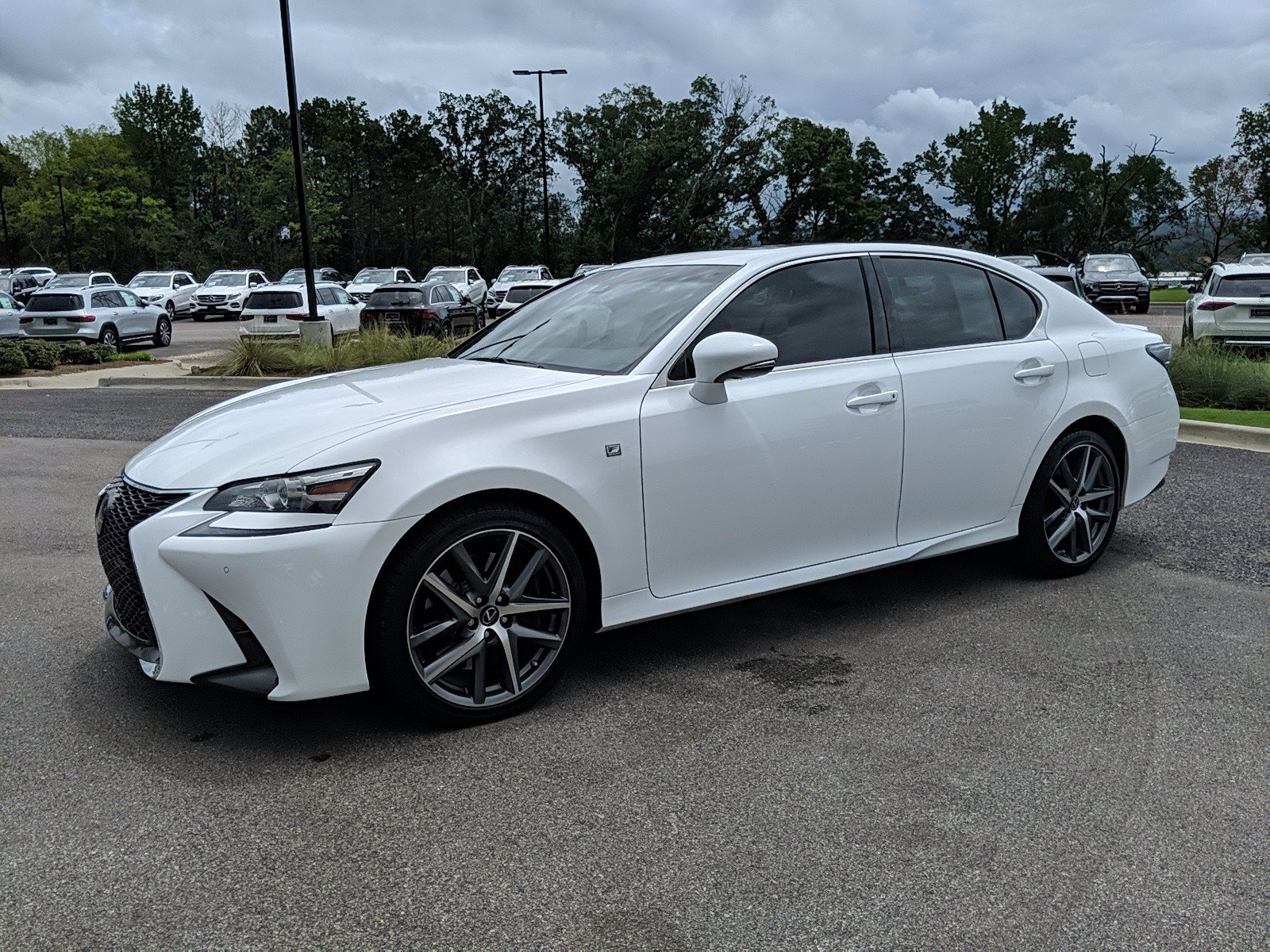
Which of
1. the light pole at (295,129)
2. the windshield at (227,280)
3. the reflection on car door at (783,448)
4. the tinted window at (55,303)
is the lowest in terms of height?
the reflection on car door at (783,448)

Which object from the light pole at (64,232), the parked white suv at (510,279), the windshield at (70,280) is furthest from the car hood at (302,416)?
the light pole at (64,232)

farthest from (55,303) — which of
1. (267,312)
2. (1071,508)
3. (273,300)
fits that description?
(1071,508)

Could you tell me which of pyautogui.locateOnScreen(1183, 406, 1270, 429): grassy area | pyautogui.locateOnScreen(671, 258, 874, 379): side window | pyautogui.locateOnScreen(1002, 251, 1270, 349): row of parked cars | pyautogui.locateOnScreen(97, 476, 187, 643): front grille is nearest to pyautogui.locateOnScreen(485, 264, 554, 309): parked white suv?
pyautogui.locateOnScreen(1002, 251, 1270, 349): row of parked cars

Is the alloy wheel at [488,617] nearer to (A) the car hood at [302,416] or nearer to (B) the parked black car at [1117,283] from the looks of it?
(A) the car hood at [302,416]

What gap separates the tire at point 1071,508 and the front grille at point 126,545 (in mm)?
3785

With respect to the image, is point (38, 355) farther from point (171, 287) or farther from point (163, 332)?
point (171, 287)

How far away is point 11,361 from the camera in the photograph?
61.1 feet

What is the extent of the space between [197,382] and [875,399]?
44.3 ft

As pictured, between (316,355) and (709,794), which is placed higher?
(316,355)

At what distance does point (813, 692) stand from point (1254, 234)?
69.2m

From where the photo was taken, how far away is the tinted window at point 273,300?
2530 centimetres

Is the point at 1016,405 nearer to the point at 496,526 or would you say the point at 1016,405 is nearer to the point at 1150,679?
the point at 1150,679

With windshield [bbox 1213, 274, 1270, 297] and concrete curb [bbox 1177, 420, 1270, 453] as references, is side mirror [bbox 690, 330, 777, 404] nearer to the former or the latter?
concrete curb [bbox 1177, 420, 1270, 453]

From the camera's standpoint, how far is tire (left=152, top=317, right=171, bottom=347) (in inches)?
1016
